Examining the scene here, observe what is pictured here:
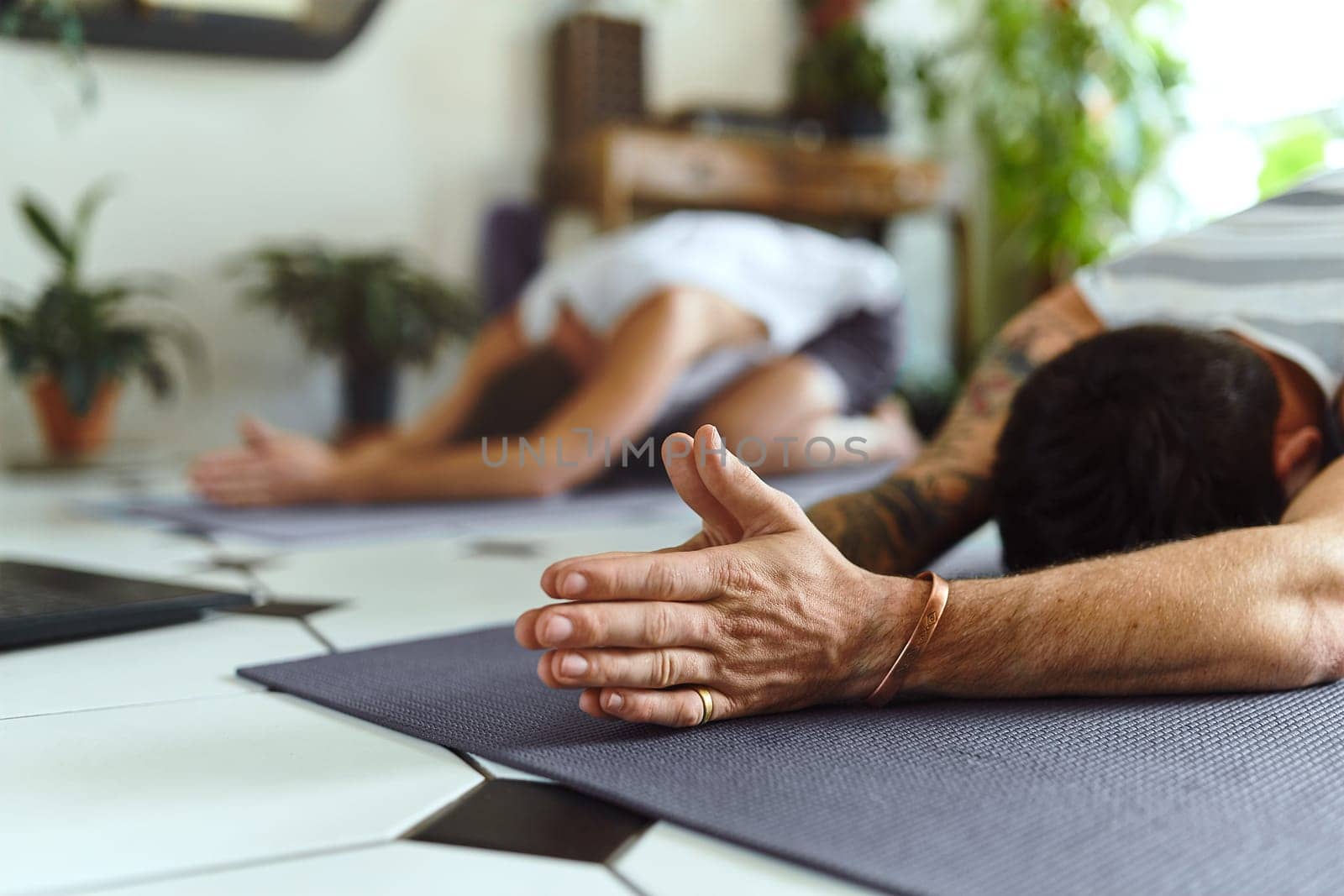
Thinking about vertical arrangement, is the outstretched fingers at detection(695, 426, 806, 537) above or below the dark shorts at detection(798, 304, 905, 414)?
above

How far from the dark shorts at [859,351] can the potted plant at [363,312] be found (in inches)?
48.0

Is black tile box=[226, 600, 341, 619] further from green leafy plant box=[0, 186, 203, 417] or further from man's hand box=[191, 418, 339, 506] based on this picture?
green leafy plant box=[0, 186, 203, 417]

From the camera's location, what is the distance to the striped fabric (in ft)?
3.76

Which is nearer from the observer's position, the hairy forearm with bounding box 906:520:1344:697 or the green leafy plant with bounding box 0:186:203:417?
the hairy forearm with bounding box 906:520:1344:697

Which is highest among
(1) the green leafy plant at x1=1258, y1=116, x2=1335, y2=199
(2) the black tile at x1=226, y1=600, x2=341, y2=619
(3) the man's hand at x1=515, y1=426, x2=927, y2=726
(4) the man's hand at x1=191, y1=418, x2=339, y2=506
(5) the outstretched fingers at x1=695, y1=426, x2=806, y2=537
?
(1) the green leafy plant at x1=1258, y1=116, x2=1335, y2=199

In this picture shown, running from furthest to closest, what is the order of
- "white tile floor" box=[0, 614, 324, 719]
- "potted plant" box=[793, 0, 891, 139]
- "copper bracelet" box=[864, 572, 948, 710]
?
"potted plant" box=[793, 0, 891, 139] → "white tile floor" box=[0, 614, 324, 719] → "copper bracelet" box=[864, 572, 948, 710]

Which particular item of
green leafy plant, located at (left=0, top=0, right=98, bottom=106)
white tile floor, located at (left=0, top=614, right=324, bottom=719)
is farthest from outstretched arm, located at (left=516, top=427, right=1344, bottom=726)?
green leafy plant, located at (left=0, top=0, right=98, bottom=106)

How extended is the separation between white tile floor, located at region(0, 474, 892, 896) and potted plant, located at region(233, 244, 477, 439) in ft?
6.52

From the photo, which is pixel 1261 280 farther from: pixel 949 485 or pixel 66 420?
pixel 66 420

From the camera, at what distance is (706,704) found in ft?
2.47

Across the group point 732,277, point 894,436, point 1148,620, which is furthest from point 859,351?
point 1148,620

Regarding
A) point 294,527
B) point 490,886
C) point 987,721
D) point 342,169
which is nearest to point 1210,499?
point 987,721

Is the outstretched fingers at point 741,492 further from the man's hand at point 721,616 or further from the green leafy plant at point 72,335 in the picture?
the green leafy plant at point 72,335

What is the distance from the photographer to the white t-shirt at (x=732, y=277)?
7.50 feet
